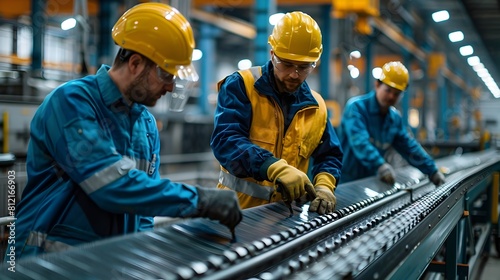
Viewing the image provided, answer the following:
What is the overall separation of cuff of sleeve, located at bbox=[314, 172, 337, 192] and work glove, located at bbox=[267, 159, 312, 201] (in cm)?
31

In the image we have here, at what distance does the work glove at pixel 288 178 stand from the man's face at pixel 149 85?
2.14 ft

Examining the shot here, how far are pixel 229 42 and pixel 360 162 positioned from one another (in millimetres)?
20820

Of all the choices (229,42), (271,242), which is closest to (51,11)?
(229,42)

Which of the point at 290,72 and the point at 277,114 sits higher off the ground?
the point at 290,72

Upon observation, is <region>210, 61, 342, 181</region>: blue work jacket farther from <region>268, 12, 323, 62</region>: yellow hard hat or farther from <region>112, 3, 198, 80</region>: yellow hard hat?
<region>112, 3, 198, 80</region>: yellow hard hat

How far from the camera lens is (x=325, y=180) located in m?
2.56

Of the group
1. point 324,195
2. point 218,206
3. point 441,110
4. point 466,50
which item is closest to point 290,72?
point 324,195

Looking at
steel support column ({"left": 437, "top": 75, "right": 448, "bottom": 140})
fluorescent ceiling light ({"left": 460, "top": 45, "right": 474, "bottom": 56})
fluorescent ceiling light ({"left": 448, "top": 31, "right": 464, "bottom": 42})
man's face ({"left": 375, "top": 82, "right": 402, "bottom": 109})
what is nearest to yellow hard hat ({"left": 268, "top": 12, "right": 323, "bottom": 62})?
man's face ({"left": 375, "top": 82, "right": 402, "bottom": 109})

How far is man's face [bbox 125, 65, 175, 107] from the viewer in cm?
177

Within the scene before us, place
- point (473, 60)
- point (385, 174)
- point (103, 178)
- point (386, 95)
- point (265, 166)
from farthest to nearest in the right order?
point (473, 60)
point (386, 95)
point (385, 174)
point (265, 166)
point (103, 178)

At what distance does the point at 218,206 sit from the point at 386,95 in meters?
2.76

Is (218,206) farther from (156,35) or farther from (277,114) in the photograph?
(277,114)

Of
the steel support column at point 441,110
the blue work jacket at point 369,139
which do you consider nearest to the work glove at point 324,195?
the blue work jacket at point 369,139

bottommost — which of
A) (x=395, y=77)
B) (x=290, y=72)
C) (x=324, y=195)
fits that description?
(x=324, y=195)
